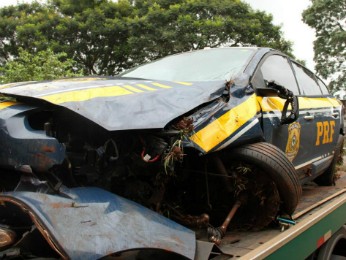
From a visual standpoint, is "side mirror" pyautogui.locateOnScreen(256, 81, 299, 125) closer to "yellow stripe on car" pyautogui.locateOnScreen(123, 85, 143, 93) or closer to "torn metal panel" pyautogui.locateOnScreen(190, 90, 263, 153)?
"torn metal panel" pyautogui.locateOnScreen(190, 90, 263, 153)

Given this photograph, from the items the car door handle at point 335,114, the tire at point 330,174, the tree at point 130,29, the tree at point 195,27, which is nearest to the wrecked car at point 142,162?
the car door handle at point 335,114

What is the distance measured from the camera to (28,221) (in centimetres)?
175

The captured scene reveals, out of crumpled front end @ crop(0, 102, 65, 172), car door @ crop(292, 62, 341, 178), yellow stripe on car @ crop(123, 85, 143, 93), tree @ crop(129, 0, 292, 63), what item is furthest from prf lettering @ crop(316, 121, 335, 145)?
tree @ crop(129, 0, 292, 63)

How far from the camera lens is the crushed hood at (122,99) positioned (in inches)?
79.0

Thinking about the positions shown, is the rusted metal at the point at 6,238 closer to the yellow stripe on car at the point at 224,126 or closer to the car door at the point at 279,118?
the yellow stripe on car at the point at 224,126

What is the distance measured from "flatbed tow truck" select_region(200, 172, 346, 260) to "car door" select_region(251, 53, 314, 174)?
440mm

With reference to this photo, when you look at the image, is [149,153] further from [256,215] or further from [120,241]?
[256,215]

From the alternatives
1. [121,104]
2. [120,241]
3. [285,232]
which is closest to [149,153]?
[121,104]

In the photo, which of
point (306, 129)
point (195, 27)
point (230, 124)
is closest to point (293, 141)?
point (306, 129)

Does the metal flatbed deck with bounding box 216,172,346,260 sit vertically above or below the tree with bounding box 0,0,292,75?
below

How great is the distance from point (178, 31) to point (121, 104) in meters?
11.9

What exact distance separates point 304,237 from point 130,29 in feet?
41.2

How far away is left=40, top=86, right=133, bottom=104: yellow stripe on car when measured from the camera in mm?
2039

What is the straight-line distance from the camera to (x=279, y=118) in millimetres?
3082
